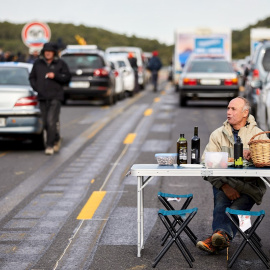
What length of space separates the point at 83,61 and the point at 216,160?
20754 mm

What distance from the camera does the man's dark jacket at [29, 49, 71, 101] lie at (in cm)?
1398

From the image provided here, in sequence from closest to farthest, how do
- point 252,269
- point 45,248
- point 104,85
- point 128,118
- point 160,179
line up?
point 252,269
point 45,248
point 160,179
point 128,118
point 104,85

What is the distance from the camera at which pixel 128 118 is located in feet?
71.8

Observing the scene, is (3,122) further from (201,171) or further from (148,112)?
(148,112)

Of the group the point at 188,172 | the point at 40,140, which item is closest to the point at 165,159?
the point at 188,172

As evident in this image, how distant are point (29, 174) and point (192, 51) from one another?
29932 millimetres

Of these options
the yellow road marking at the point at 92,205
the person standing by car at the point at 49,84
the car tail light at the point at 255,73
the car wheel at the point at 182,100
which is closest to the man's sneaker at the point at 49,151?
the person standing by car at the point at 49,84

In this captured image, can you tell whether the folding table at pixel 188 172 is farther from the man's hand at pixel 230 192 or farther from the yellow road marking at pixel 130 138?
the yellow road marking at pixel 130 138

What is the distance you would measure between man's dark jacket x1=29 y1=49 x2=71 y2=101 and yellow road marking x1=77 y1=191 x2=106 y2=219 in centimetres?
433

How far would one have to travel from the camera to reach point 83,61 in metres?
27.0

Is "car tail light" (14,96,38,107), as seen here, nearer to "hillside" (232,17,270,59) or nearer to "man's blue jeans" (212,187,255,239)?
"man's blue jeans" (212,187,255,239)

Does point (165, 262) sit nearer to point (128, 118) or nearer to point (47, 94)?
point (47, 94)

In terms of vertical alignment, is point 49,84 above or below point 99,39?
above

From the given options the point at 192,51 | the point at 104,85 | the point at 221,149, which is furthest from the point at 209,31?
the point at 221,149
